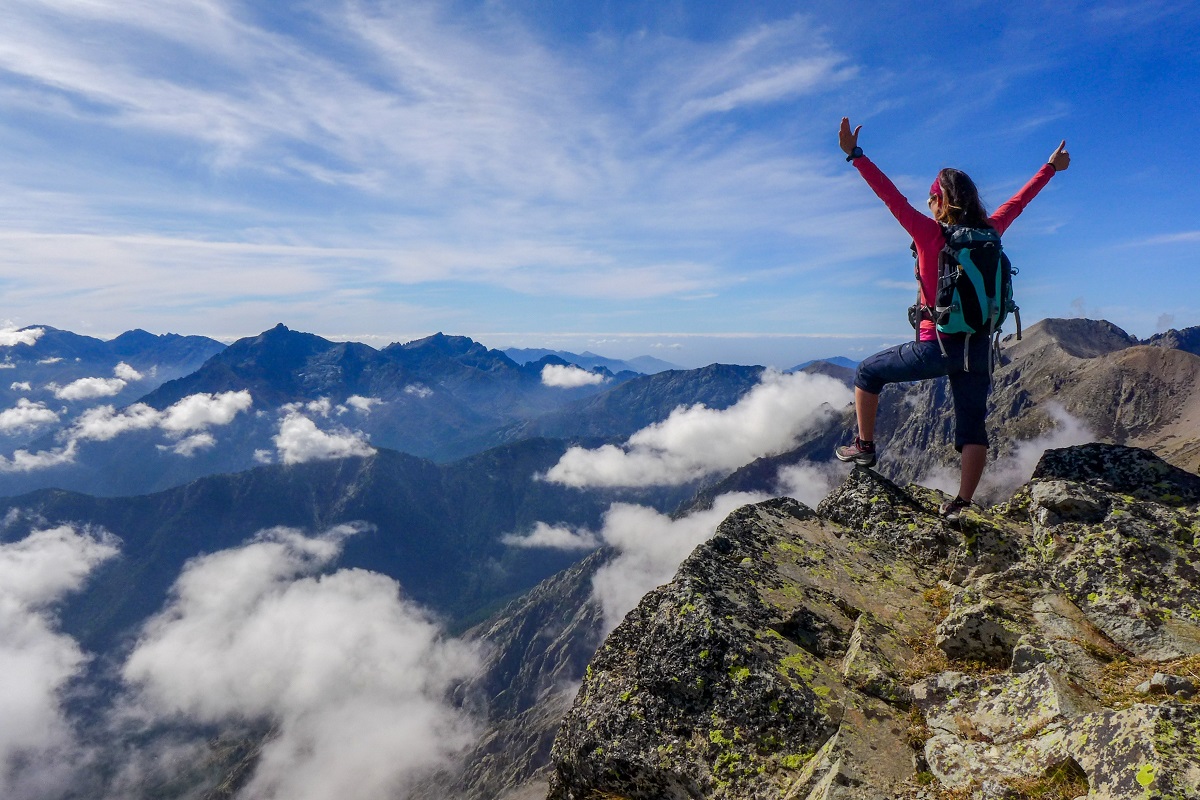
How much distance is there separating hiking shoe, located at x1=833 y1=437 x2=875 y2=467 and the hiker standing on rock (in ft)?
2.77

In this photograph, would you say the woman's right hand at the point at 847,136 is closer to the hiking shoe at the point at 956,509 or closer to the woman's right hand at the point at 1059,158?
the woman's right hand at the point at 1059,158

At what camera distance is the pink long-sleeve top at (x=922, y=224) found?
374 inches

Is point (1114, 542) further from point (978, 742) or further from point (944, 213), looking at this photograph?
point (944, 213)

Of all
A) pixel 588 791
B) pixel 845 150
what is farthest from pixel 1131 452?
pixel 588 791

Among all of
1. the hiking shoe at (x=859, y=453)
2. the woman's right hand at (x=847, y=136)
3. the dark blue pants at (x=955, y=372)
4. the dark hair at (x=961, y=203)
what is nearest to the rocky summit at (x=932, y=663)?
the hiking shoe at (x=859, y=453)

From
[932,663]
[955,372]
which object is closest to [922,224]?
[955,372]

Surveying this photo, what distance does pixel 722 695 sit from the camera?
27.9 feet

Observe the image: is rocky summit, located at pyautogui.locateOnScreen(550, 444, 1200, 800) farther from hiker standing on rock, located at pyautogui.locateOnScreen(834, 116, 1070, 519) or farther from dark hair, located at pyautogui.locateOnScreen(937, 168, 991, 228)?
dark hair, located at pyautogui.locateOnScreen(937, 168, 991, 228)

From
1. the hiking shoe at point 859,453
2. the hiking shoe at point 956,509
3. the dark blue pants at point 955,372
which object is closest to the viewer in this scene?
the dark blue pants at point 955,372

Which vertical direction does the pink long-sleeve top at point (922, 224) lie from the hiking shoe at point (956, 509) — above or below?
above

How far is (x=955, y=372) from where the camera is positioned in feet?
34.0

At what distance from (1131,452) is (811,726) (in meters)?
9.60

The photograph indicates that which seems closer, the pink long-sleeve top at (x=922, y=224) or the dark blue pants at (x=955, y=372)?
the pink long-sleeve top at (x=922, y=224)

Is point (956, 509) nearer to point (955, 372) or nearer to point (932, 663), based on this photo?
point (955, 372)
